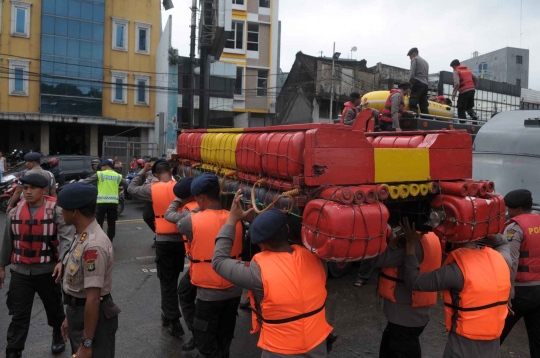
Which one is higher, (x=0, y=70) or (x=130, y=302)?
(x=0, y=70)

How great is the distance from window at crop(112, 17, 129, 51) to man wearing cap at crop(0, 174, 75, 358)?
23.8 meters

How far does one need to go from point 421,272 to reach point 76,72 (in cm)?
2498

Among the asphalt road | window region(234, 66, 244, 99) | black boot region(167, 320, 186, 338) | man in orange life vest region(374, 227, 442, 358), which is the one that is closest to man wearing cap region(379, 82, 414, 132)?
the asphalt road

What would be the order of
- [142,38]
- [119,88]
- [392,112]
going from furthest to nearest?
[142,38], [119,88], [392,112]

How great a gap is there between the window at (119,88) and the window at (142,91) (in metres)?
0.66

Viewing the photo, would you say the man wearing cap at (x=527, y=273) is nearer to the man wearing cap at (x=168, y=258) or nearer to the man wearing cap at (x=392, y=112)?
the man wearing cap at (x=392, y=112)

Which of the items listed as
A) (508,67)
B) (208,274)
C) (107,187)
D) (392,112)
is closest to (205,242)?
(208,274)

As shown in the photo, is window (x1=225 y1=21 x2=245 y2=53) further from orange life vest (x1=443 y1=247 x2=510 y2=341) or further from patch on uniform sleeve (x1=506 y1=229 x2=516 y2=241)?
orange life vest (x1=443 y1=247 x2=510 y2=341)

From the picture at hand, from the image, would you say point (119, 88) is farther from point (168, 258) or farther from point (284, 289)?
point (284, 289)

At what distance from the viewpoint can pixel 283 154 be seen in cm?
283

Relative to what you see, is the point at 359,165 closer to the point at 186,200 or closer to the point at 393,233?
the point at 393,233

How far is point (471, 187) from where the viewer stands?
9.46 feet

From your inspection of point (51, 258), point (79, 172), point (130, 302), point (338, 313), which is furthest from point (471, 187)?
point (79, 172)

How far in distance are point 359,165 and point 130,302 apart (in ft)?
14.4
